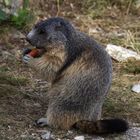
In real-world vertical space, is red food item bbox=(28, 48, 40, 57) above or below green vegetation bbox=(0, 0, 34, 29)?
above

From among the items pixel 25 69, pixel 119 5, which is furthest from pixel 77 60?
pixel 119 5

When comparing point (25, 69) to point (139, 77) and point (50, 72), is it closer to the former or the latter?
point (139, 77)

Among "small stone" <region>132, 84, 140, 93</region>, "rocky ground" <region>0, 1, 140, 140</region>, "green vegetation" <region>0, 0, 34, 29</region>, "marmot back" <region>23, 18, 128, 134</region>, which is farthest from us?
"green vegetation" <region>0, 0, 34, 29</region>

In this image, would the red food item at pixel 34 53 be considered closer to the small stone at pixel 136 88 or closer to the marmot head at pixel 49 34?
the marmot head at pixel 49 34

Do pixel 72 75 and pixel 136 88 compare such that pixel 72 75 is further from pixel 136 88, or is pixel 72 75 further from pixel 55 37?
pixel 136 88

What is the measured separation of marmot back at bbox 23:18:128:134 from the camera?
5668 millimetres

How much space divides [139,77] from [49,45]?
7.17 ft

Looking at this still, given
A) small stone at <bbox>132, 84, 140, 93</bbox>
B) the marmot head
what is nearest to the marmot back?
the marmot head

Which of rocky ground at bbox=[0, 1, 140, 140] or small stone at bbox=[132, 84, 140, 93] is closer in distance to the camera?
rocky ground at bbox=[0, 1, 140, 140]

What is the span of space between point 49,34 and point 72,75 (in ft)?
1.38

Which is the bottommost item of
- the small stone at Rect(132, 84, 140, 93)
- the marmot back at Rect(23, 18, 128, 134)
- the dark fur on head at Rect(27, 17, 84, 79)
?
the small stone at Rect(132, 84, 140, 93)

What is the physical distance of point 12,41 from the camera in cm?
814

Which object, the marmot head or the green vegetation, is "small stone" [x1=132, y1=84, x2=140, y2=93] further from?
the green vegetation

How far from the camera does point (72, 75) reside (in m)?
5.66
